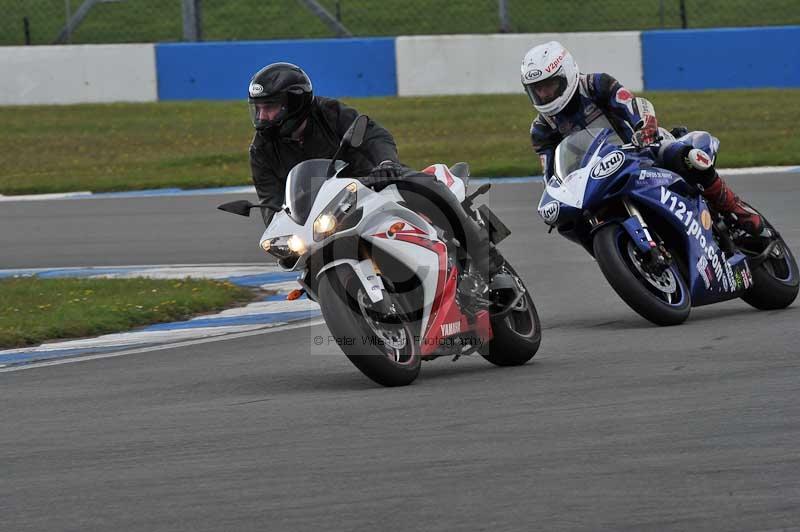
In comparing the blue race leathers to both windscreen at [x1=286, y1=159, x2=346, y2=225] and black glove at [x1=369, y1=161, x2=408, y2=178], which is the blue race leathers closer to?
black glove at [x1=369, y1=161, x2=408, y2=178]

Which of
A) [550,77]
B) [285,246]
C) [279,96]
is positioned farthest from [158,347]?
[550,77]

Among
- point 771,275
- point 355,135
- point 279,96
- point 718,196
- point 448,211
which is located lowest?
point 771,275

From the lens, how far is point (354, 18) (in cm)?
2378

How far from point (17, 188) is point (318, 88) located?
5.71 m

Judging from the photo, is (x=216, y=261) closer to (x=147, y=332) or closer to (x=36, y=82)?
(x=147, y=332)

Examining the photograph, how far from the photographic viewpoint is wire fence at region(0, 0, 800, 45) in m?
22.9

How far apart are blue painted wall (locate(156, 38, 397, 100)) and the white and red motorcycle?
601 inches

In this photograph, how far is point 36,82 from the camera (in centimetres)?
2284

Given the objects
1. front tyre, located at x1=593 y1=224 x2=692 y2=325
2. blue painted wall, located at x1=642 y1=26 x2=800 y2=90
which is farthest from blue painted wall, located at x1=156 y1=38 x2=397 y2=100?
front tyre, located at x1=593 y1=224 x2=692 y2=325

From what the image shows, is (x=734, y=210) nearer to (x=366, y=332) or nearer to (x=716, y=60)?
(x=366, y=332)

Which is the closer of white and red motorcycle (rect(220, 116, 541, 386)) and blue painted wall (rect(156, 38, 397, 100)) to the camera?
white and red motorcycle (rect(220, 116, 541, 386))

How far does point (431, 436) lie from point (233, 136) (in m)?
16.1

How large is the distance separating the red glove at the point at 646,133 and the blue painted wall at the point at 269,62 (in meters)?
13.8

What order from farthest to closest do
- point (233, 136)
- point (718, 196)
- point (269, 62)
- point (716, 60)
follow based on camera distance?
point (269, 62) → point (716, 60) → point (233, 136) → point (718, 196)
